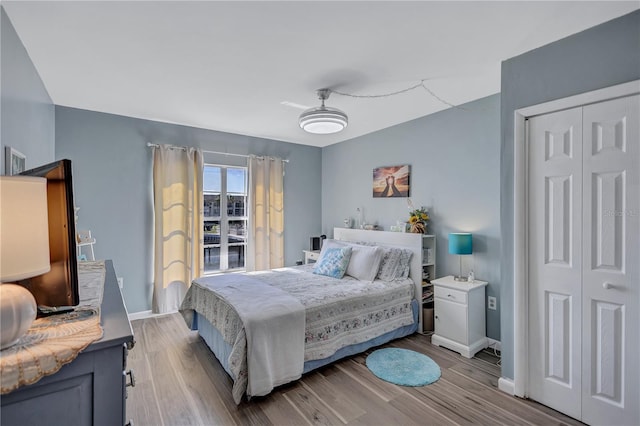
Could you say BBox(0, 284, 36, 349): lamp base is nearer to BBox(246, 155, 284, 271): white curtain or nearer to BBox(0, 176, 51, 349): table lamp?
BBox(0, 176, 51, 349): table lamp

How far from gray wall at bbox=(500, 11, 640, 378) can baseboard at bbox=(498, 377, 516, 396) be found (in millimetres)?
42

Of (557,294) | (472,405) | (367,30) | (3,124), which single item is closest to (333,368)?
(472,405)

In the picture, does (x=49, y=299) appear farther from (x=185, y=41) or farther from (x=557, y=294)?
(x=557, y=294)

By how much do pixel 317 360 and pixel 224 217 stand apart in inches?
110

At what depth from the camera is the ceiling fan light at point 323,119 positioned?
2.71m

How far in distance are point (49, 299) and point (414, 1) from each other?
2257 millimetres

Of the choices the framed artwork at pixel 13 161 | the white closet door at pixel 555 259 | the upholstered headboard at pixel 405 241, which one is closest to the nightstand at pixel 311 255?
the upholstered headboard at pixel 405 241

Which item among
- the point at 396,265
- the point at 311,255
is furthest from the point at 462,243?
the point at 311,255

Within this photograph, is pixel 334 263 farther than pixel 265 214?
No

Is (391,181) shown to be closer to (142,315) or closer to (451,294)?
(451,294)

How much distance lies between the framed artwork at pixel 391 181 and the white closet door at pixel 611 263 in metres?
2.13

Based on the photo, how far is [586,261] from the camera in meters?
2.03

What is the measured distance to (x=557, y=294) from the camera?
2.17 meters


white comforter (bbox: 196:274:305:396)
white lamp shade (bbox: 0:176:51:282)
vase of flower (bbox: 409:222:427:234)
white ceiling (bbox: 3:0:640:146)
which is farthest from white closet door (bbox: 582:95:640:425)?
white lamp shade (bbox: 0:176:51:282)
